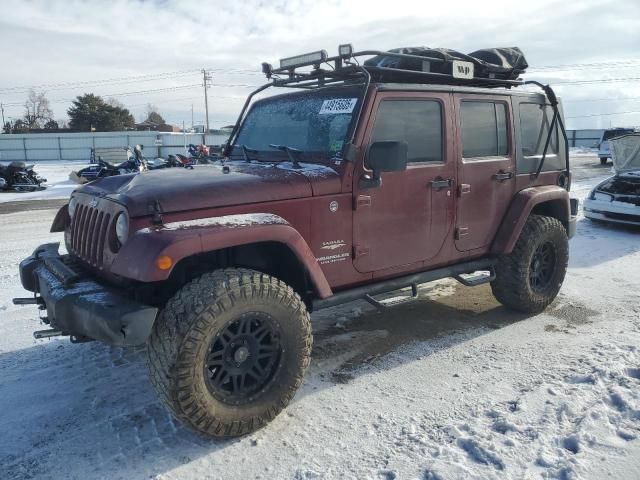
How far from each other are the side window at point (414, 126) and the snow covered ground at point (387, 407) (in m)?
1.57

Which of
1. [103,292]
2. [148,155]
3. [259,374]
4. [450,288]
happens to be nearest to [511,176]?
[450,288]

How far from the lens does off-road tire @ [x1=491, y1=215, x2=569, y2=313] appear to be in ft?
15.6

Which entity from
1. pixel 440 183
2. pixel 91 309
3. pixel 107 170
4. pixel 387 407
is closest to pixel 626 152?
pixel 440 183

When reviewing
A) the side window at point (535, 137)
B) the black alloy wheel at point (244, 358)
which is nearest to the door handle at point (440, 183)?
the side window at point (535, 137)

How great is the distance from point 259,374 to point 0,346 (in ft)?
7.96

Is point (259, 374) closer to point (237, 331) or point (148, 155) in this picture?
point (237, 331)

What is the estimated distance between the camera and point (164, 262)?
107 inches

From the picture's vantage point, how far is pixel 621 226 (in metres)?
9.42

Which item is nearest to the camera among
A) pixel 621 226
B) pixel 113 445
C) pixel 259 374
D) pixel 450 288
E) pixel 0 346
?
pixel 113 445

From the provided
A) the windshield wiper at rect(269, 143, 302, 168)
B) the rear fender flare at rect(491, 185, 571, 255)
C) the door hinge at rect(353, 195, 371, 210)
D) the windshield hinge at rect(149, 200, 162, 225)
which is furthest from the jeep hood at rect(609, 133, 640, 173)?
the windshield hinge at rect(149, 200, 162, 225)

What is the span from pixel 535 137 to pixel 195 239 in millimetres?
3593

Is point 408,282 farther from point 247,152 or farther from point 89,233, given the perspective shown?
point 89,233

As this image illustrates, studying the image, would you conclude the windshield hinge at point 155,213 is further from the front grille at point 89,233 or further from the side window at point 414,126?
the side window at point 414,126

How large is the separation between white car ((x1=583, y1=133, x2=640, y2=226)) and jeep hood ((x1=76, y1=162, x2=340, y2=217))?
288 inches
